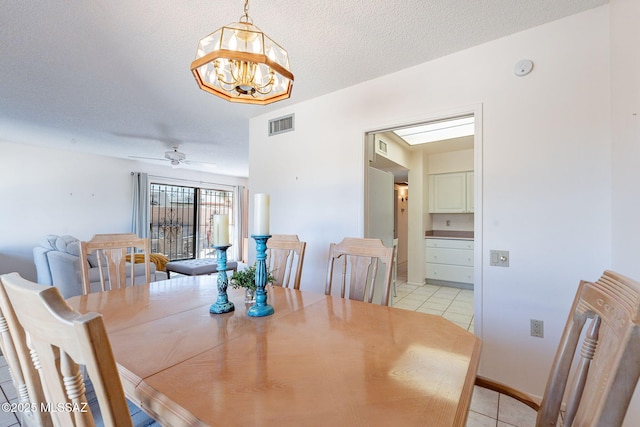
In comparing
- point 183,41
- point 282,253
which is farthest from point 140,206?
point 282,253

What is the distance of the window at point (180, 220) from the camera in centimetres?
669

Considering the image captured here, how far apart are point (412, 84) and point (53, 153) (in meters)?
6.30

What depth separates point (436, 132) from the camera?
397cm

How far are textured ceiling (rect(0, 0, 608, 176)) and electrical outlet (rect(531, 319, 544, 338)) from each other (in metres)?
2.00

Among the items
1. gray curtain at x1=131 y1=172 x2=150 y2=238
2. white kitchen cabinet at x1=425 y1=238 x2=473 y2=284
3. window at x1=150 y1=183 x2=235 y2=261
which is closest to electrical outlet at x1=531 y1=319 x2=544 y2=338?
white kitchen cabinet at x1=425 y1=238 x2=473 y2=284

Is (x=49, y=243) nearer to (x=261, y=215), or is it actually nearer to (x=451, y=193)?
(x=261, y=215)

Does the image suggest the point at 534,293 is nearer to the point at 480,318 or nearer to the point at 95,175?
the point at 480,318

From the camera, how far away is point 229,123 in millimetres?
3818

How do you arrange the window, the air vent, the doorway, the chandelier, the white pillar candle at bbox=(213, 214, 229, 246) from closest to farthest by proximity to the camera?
the chandelier → the white pillar candle at bbox=(213, 214, 229, 246) → the air vent → the doorway → the window

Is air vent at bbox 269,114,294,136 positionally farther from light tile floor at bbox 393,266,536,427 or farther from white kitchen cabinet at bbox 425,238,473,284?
white kitchen cabinet at bbox 425,238,473,284

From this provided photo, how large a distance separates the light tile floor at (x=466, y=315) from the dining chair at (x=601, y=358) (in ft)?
3.45

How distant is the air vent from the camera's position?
3.23 m

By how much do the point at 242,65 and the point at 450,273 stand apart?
15.5 feet

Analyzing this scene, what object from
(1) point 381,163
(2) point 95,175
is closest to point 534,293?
(1) point 381,163
